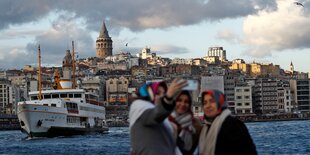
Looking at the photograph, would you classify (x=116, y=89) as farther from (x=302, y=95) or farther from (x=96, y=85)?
(x=302, y=95)

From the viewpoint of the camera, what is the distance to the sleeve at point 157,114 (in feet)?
19.2

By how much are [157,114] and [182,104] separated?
1.78 ft

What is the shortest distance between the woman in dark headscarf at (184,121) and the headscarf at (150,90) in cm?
20

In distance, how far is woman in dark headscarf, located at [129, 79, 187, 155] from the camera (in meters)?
6.13

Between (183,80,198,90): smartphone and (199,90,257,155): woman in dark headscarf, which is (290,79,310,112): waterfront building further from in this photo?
(183,80,198,90): smartphone

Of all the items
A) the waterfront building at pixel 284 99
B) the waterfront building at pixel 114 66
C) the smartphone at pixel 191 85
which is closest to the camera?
the smartphone at pixel 191 85

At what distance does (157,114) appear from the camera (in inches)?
233

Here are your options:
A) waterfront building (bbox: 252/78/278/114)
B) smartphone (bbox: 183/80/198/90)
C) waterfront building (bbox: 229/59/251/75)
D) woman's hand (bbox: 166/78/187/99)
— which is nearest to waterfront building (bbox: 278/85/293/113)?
waterfront building (bbox: 252/78/278/114)

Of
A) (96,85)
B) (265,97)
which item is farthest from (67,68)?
(265,97)

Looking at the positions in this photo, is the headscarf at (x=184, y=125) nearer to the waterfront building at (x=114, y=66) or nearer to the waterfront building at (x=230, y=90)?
the waterfront building at (x=230, y=90)

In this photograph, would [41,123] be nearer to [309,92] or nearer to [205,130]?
[205,130]

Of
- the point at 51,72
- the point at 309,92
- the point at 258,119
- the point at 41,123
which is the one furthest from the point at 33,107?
the point at 51,72

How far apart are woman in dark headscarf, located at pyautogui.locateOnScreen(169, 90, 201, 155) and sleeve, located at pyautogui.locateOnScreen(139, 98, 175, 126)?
35 centimetres

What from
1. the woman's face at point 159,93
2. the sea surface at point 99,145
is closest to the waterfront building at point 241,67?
the sea surface at point 99,145
